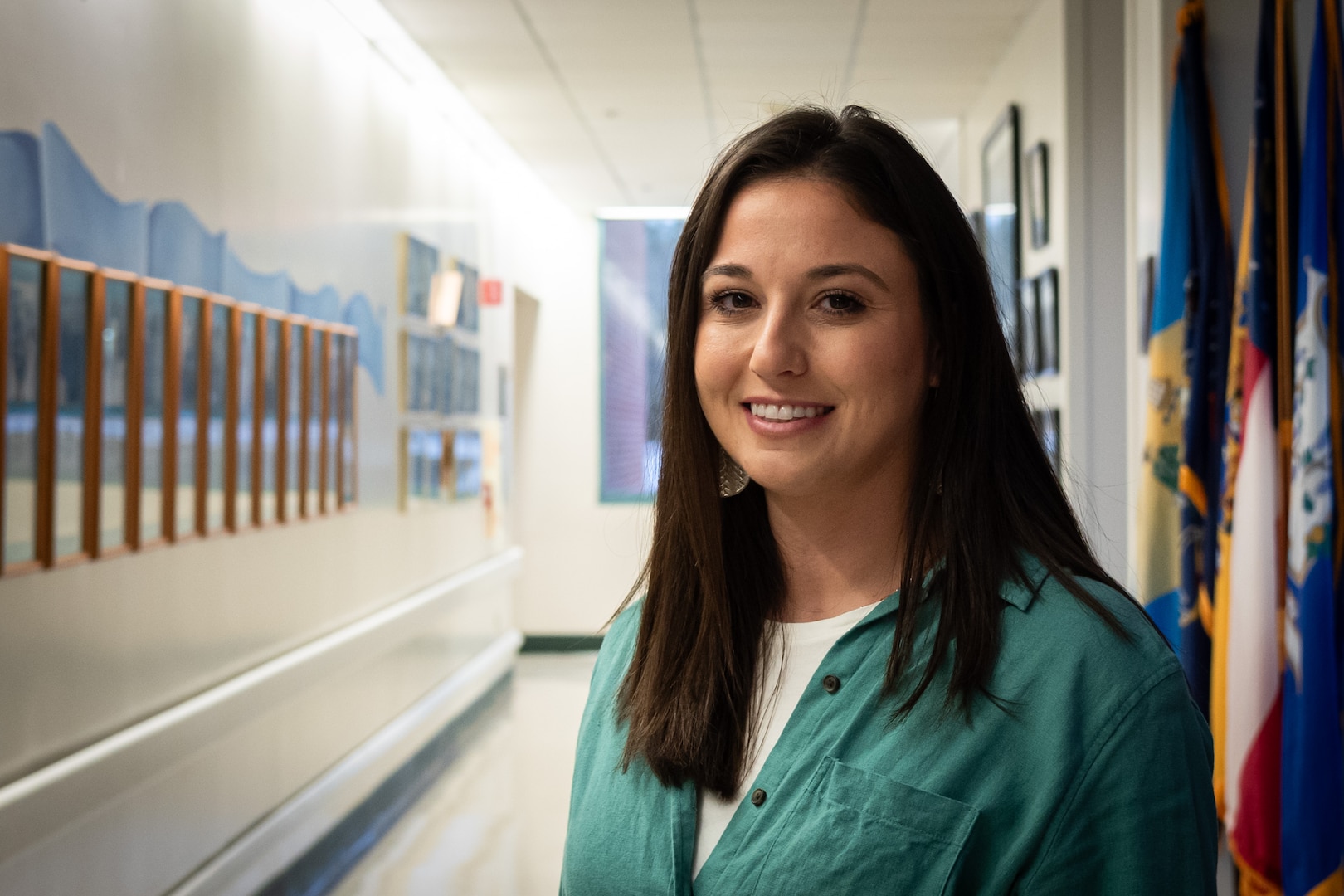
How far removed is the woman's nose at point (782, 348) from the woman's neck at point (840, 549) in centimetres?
17

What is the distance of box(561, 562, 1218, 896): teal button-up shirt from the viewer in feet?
3.35

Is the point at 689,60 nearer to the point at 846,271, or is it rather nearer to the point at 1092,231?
the point at 1092,231

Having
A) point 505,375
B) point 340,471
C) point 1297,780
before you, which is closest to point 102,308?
point 340,471

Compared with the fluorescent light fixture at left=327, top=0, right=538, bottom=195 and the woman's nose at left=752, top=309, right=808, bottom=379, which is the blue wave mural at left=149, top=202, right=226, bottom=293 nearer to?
the fluorescent light fixture at left=327, top=0, right=538, bottom=195

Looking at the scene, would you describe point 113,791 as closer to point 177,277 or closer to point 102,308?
point 102,308

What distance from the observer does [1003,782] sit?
1062 mm

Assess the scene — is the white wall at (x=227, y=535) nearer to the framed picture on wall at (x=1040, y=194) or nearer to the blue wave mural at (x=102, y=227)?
the blue wave mural at (x=102, y=227)

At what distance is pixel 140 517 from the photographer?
3549 mm

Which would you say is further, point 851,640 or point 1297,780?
point 1297,780

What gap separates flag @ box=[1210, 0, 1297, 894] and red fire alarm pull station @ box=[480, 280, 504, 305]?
6338mm

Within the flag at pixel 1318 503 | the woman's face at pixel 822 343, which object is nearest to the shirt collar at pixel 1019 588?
the woman's face at pixel 822 343

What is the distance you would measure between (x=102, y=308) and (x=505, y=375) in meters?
6.01

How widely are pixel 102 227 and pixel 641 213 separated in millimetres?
8039

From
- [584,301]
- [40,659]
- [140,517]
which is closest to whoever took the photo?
[40,659]
